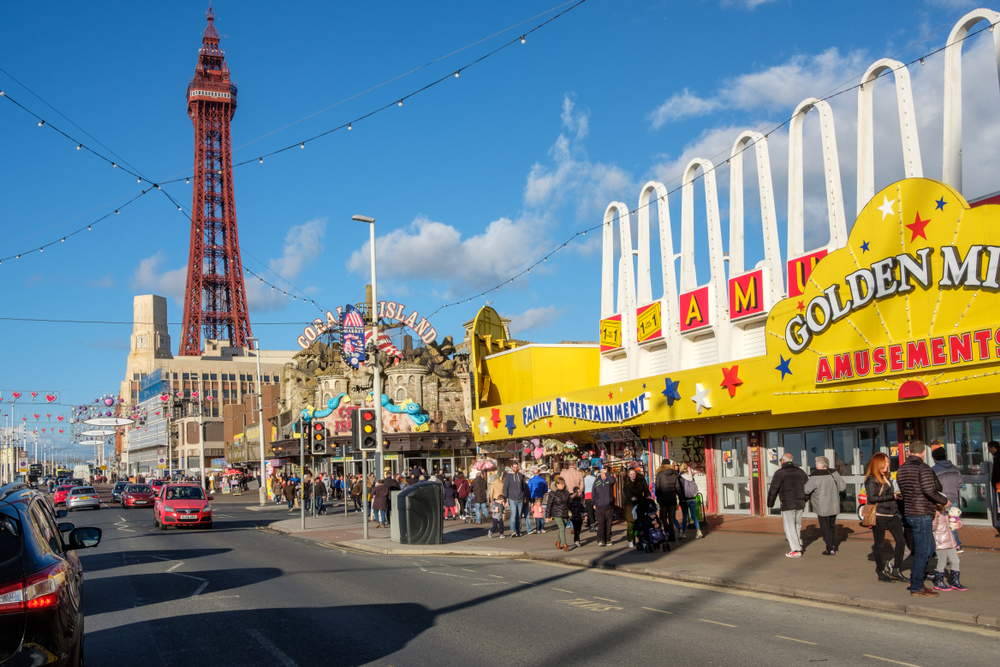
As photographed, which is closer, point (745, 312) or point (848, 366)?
point (848, 366)

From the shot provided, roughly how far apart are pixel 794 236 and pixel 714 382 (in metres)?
3.70

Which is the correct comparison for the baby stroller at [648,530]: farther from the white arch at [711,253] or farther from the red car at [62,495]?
the red car at [62,495]

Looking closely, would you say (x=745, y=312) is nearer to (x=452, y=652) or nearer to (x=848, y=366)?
(x=848, y=366)

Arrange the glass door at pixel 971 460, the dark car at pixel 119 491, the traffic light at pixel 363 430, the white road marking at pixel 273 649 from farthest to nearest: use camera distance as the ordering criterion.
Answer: the dark car at pixel 119 491 < the traffic light at pixel 363 430 < the glass door at pixel 971 460 < the white road marking at pixel 273 649

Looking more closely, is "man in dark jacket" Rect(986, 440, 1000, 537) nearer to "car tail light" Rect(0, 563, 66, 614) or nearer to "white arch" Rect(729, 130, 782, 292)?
"white arch" Rect(729, 130, 782, 292)

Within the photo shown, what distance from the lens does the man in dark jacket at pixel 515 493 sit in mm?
20250

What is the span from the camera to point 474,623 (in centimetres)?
936

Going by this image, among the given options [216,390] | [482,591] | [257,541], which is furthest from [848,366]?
[216,390]

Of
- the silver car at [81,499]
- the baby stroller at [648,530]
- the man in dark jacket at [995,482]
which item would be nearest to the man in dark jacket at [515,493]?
the baby stroller at [648,530]

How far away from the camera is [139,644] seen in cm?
867

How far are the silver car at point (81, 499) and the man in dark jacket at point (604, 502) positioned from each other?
3541 cm

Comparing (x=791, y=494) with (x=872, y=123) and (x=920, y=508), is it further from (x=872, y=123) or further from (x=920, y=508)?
(x=872, y=123)

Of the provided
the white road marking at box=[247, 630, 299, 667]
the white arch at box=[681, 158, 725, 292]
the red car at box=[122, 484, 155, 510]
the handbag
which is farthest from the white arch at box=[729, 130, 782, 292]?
the red car at box=[122, 484, 155, 510]

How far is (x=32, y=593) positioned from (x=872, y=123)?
17217 mm
